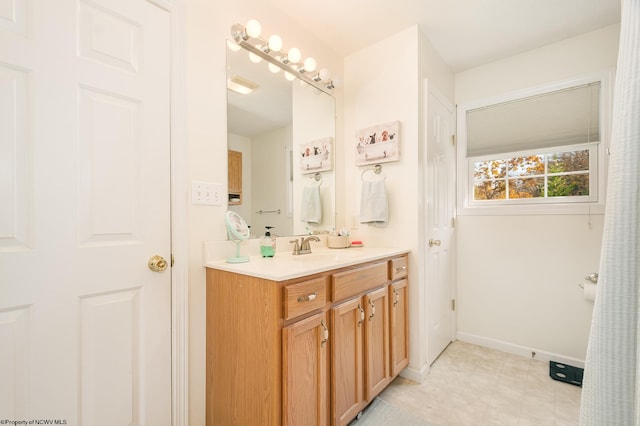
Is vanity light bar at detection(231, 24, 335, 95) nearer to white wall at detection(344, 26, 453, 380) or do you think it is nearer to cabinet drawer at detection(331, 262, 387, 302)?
white wall at detection(344, 26, 453, 380)

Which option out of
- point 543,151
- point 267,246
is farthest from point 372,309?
point 543,151

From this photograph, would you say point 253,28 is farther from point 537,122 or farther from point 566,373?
point 566,373

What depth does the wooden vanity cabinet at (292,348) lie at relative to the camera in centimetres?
116

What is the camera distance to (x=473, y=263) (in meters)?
2.65

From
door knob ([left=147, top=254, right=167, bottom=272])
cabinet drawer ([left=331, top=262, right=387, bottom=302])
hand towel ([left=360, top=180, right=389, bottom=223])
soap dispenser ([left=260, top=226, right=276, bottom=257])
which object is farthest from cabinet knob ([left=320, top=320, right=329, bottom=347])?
hand towel ([left=360, top=180, right=389, bottom=223])

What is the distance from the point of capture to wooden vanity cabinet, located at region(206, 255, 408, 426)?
1.16 m

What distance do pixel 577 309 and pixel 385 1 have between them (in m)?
2.61

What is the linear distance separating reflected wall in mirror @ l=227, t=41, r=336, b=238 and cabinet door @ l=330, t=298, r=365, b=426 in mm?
699

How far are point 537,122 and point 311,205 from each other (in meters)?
2.00

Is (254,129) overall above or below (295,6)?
below

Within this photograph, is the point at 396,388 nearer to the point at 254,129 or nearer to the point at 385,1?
the point at 254,129

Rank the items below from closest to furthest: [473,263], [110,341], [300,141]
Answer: [110,341]
[300,141]
[473,263]

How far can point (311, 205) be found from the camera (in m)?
2.16

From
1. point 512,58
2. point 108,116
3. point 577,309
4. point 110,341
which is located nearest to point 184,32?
point 108,116
